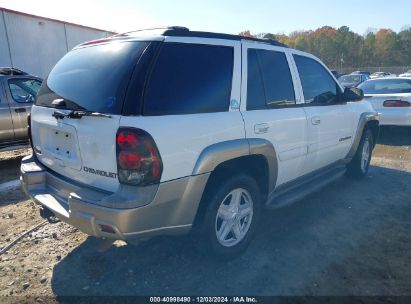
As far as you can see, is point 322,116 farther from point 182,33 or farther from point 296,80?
point 182,33

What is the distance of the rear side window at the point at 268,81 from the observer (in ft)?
11.0

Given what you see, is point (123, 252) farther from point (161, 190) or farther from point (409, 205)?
point (409, 205)

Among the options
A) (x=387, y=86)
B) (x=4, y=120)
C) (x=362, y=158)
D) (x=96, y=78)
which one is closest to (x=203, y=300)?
(x=96, y=78)

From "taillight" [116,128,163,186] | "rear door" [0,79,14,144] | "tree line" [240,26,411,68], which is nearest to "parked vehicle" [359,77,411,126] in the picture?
"taillight" [116,128,163,186]

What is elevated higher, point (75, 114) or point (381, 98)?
point (75, 114)

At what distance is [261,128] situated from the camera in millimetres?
3312

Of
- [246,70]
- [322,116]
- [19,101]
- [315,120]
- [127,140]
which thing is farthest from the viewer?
[19,101]

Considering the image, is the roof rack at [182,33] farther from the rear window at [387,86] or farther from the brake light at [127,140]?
the rear window at [387,86]

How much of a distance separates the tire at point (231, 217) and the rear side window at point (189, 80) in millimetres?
755

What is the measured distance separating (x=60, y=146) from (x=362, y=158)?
4730 millimetres

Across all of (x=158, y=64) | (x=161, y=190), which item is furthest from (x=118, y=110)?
(x=161, y=190)

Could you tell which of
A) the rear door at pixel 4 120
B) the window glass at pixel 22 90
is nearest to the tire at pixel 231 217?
the rear door at pixel 4 120

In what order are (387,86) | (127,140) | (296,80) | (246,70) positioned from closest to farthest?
(127,140) < (246,70) < (296,80) < (387,86)

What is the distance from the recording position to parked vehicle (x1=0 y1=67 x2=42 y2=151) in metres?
6.90
